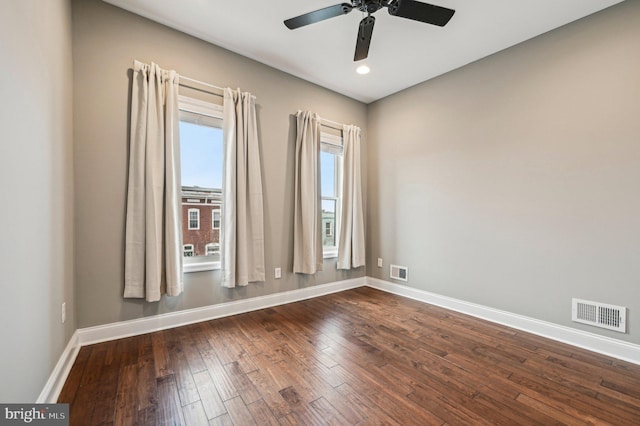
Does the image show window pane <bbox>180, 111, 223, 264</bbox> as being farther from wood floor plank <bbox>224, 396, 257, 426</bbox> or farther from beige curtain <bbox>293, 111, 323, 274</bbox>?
wood floor plank <bbox>224, 396, 257, 426</bbox>

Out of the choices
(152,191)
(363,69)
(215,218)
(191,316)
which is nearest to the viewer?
(152,191)

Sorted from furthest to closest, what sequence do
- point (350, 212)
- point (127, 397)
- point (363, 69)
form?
point (350, 212), point (363, 69), point (127, 397)

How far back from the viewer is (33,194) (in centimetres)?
138

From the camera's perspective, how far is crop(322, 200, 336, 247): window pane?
13.4 feet

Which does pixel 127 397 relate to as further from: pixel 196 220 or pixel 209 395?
pixel 196 220

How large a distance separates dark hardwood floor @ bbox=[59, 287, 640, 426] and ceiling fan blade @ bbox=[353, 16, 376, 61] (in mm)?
2644

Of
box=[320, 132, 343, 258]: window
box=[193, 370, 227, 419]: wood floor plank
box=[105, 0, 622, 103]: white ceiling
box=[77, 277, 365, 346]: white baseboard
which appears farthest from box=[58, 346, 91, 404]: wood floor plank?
box=[105, 0, 622, 103]: white ceiling

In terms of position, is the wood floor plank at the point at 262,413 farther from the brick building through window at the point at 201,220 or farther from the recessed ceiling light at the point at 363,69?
the recessed ceiling light at the point at 363,69

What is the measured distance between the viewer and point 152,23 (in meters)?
2.54

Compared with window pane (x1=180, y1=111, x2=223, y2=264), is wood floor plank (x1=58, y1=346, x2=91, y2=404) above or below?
below

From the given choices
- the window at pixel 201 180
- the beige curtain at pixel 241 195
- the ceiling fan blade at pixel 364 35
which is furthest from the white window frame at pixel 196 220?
the ceiling fan blade at pixel 364 35

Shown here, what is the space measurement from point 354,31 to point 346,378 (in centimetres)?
308

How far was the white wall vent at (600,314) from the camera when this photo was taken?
217 centimetres

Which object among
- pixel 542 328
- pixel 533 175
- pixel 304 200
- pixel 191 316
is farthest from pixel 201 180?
pixel 542 328
